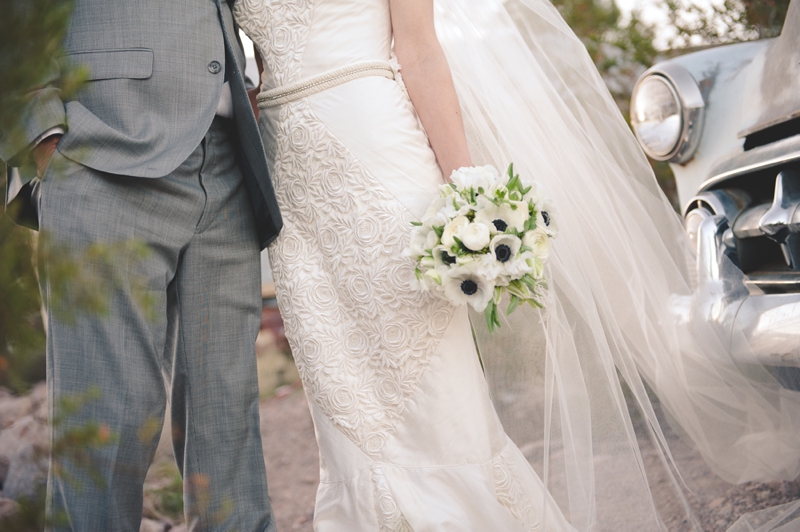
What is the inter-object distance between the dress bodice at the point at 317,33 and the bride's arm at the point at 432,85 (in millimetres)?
75

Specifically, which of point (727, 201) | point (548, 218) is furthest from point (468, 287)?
point (727, 201)

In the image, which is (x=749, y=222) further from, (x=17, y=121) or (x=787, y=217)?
(x=17, y=121)

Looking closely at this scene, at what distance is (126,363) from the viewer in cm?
136

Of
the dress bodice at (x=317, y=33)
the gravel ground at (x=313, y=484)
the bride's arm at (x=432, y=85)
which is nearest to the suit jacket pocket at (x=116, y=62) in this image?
the dress bodice at (x=317, y=33)

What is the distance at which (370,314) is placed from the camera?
5.16 ft

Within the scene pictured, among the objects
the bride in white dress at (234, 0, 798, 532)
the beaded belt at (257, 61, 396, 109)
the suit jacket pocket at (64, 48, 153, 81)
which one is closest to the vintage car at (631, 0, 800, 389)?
the bride in white dress at (234, 0, 798, 532)

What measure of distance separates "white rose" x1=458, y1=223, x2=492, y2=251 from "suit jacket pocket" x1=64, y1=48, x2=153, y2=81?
2.53 feet

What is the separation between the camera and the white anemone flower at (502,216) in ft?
4.52

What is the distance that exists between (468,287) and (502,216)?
169 mm

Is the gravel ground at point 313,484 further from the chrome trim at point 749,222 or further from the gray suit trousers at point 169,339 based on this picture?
the gray suit trousers at point 169,339

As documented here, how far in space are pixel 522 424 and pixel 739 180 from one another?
114cm

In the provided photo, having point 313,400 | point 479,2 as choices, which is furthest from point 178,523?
point 479,2

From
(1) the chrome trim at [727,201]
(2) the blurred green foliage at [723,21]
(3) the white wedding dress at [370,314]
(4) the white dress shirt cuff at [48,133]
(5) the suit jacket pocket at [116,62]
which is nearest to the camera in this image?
(4) the white dress shirt cuff at [48,133]

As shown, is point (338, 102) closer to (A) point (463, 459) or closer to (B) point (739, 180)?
(A) point (463, 459)
